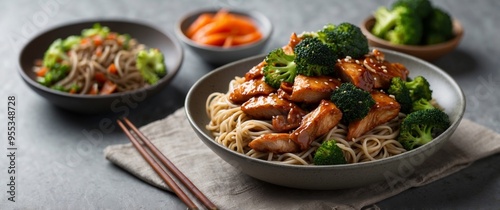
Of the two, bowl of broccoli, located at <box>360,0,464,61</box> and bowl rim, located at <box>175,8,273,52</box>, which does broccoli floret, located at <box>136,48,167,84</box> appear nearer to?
bowl rim, located at <box>175,8,273,52</box>

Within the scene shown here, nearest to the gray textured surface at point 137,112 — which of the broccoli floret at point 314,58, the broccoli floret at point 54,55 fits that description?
the broccoli floret at point 54,55

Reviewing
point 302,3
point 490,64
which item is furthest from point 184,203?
point 302,3

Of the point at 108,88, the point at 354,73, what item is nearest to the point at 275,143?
the point at 354,73

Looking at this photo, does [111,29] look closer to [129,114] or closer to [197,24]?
[197,24]

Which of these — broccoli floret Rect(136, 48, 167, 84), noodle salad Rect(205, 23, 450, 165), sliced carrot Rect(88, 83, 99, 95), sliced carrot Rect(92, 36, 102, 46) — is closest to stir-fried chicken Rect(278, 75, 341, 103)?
noodle salad Rect(205, 23, 450, 165)

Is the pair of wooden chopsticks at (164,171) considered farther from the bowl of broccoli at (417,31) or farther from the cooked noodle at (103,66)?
the bowl of broccoli at (417,31)

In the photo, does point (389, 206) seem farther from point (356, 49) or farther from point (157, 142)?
point (157, 142)
